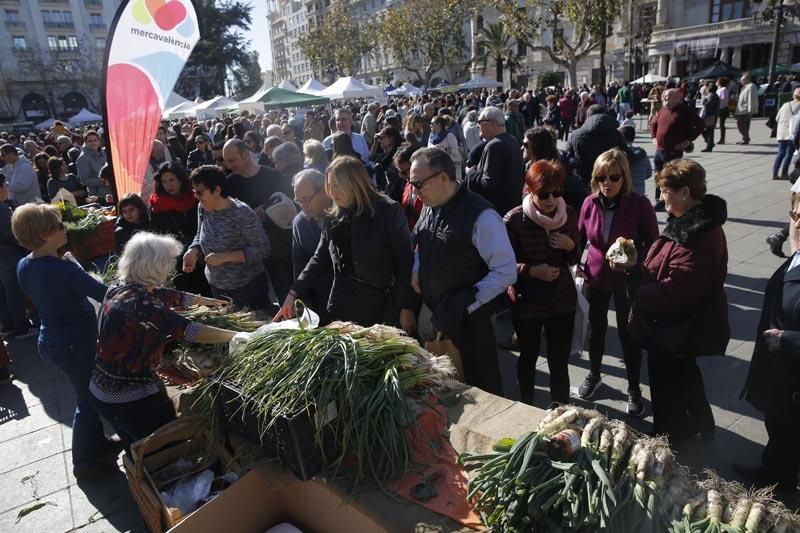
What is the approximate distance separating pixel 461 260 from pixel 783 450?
74.7 inches

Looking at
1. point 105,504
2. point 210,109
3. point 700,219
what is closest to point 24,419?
point 105,504

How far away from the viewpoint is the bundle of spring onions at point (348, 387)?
1.94 m

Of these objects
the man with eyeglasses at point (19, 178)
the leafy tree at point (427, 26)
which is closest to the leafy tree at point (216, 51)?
the leafy tree at point (427, 26)

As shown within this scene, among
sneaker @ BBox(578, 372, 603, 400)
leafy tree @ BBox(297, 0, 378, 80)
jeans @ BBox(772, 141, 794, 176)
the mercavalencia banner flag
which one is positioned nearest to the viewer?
sneaker @ BBox(578, 372, 603, 400)

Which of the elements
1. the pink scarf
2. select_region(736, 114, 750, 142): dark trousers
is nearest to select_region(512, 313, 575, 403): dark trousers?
the pink scarf

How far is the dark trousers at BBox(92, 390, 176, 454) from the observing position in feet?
8.85

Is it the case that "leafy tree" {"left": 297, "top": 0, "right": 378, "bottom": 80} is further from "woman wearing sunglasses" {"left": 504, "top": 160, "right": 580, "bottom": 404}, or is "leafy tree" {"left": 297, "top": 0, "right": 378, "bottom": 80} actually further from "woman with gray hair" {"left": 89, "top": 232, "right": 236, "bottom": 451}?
"woman with gray hair" {"left": 89, "top": 232, "right": 236, "bottom": 451}

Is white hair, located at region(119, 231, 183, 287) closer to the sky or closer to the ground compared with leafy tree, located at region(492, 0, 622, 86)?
closer to the ground

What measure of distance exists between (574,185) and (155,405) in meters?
3.59

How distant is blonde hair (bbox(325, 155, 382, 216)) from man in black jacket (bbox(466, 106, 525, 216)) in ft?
6.89

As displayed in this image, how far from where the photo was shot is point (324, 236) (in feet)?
11.4

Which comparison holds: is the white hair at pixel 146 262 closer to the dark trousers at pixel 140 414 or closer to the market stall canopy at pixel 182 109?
the dark trousers at pixel 140 414

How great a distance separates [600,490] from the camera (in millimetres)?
1467

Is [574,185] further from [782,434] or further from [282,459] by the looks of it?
[282,459]
